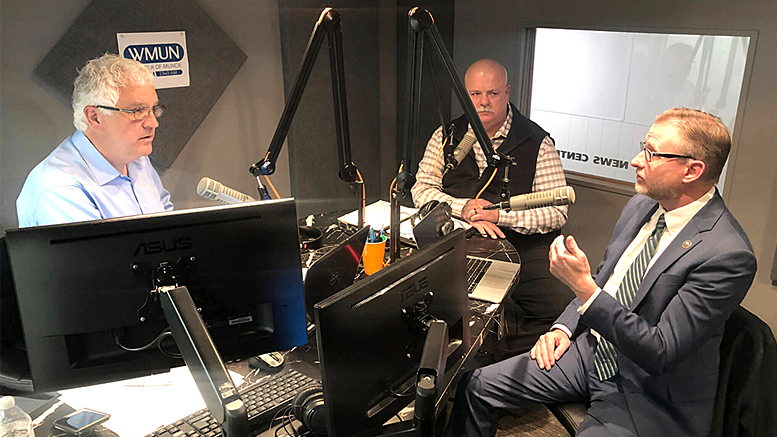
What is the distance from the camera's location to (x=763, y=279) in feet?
10.3

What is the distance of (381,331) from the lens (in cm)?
130

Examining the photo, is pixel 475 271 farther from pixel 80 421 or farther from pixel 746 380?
pixel 80 421

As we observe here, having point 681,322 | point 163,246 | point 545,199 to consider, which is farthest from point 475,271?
point 163,246

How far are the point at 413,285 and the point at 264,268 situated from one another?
37 cm

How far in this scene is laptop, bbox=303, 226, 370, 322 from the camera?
5.36 ft

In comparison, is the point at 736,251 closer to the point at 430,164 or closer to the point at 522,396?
the point at 522,396

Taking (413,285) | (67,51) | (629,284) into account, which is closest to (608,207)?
(629,284)

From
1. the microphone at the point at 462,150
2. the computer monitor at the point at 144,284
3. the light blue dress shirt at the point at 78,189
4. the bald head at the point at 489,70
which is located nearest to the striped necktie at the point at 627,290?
the microphone at the point at 462,150

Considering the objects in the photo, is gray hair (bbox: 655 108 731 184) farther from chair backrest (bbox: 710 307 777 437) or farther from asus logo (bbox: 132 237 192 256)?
asus logo (bbox: 132 237 192 256)

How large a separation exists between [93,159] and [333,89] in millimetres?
933

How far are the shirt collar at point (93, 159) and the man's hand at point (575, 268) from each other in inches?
64.6

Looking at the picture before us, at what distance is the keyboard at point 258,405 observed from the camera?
1382mm

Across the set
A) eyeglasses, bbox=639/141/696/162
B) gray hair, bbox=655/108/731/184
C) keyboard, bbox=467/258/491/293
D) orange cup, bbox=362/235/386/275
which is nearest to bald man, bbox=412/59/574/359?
keyboard, bbox=467/258/491/293

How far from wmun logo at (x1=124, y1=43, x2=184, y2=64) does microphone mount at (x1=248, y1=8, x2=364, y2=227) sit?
4.64 feet
